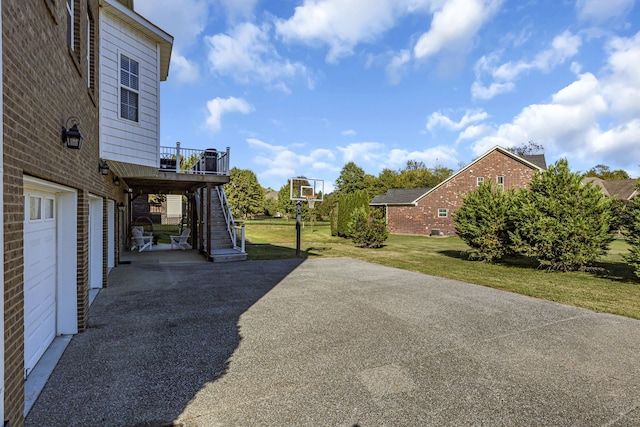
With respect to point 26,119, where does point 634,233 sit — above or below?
below

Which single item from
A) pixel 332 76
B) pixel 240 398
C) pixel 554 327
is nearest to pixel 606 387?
pixel 554 327

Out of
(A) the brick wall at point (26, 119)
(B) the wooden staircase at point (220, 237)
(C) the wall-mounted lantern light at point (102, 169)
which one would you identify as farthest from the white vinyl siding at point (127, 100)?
(B) the wooden staircase at point (220, 237)

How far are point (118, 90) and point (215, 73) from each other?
33.2 feet

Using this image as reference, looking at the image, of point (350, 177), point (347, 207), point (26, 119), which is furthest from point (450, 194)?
point (350, 177)

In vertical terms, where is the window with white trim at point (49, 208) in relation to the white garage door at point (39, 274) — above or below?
above

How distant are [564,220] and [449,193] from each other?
55.1ft

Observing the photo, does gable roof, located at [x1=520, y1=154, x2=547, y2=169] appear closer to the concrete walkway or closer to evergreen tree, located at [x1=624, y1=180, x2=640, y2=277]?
evergreen tree, located at [x1=624, y1=180, x2=640, y2=277]

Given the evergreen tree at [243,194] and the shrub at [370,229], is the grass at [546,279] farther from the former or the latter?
the evergreen tree at [243,194]

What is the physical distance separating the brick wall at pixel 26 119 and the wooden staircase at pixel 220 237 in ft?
24.5

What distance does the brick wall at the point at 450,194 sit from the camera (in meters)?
23.6

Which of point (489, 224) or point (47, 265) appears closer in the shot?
point (47, 265)

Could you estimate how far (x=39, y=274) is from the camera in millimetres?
3566

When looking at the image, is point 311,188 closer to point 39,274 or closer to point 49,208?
point 49,208

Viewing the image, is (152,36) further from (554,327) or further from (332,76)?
(332,76)
